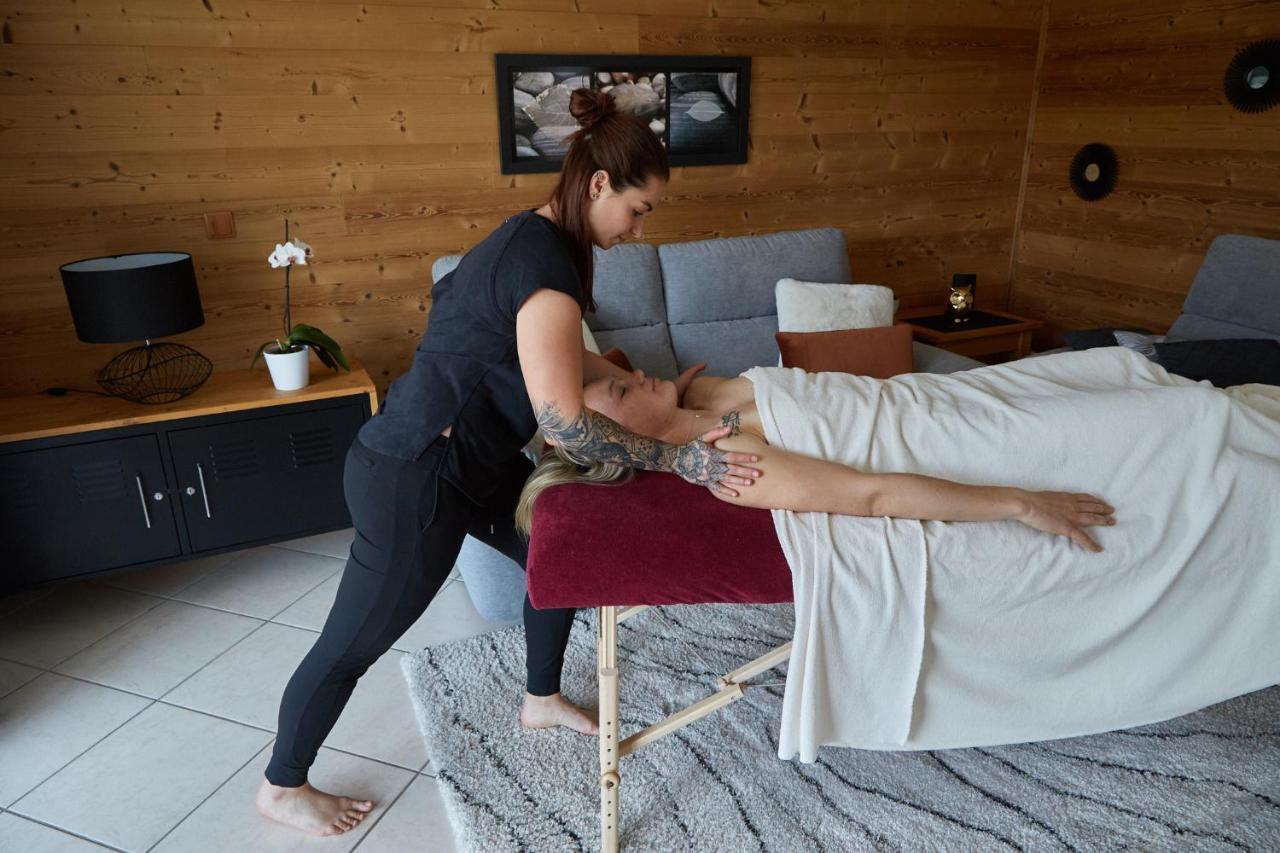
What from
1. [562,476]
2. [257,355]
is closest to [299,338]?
[257,355]

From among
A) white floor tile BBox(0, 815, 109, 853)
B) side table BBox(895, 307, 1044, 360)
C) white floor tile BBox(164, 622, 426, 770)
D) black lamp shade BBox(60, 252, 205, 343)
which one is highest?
black lamp shade BBox(60, 252, 205, 343)

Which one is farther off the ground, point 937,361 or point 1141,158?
point 1141,158

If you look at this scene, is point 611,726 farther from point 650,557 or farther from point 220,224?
point 220,224

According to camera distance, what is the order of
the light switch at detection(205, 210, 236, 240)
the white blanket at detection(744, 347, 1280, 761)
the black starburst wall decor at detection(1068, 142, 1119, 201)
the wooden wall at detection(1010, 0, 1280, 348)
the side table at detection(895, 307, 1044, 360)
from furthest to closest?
the black starburst wall decor at detection(1068, 142, 1119, 201), the side table at detection(895, 307, 1044, 360), the wooden wall at detection(1010, 0, 1280, 348), the light switch at detection(205, 210, 236, 240), the white blanket at detection(744, 347, 1280, 761)

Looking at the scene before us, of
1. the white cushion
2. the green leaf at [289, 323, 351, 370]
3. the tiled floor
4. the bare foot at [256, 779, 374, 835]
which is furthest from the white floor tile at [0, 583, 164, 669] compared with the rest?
the white cushion

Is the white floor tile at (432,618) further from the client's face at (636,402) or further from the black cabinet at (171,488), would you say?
the client's face at (636,402)

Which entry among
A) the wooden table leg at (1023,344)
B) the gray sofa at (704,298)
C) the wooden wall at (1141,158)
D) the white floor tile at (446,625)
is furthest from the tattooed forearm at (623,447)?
the wooden wall at (1141,158)

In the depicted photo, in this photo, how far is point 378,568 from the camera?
5.25 feet

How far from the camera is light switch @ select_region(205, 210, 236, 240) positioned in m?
2.82

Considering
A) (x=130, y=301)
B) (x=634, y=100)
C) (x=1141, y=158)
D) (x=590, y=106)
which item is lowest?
(x=130, y=301)

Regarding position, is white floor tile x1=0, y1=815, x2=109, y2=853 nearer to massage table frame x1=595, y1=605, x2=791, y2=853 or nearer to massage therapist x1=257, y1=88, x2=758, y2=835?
massage therapist x1=257, y1=88, x2=758, y2=835

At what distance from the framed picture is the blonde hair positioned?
67.3 inches

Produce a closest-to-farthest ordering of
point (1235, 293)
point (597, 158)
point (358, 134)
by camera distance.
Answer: point (597, 158) → point (358, 134) → point (1235, 293)

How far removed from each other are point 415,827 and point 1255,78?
12.8 ft
